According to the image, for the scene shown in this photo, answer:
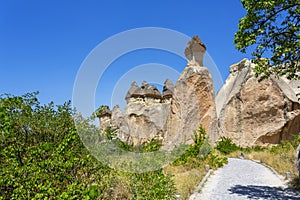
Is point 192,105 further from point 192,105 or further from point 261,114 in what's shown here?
point 261,114

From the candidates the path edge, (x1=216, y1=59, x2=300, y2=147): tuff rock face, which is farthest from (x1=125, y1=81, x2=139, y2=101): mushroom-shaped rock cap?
the path edge

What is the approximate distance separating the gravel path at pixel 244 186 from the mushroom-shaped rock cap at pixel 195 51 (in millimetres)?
10287

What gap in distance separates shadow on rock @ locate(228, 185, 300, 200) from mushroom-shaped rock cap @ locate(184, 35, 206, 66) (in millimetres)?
12622

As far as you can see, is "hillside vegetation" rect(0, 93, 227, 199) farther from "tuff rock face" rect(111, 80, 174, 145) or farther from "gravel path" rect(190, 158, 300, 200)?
"tuff rock face" rect(111, 80, 174, 145)

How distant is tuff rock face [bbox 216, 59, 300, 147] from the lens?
18688 mm

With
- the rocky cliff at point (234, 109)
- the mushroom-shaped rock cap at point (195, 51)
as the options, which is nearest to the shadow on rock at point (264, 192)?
the rocky cliff at point (234, 109)

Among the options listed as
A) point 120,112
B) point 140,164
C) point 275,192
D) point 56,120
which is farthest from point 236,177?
point 120,112

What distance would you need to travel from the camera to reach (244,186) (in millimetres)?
7734

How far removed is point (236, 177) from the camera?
9.23 metres

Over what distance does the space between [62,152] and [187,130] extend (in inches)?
567

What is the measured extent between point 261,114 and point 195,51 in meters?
6.55

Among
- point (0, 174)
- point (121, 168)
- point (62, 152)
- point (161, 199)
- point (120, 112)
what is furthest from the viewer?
point (120, 112)

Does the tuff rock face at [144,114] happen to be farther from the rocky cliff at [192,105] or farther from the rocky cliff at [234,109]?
the rocky cliff at [192,105]

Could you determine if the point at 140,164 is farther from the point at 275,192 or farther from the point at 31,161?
the point at 275,192
